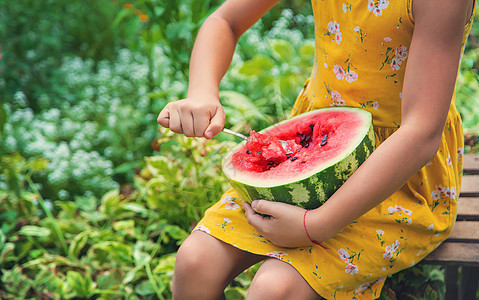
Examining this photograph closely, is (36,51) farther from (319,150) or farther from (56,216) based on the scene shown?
(319,150)

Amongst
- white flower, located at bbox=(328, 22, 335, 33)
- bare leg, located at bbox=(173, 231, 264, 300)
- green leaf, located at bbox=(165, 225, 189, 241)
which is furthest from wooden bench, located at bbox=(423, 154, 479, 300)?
green leaf, located at bbox=(165, 225, 189, 241)

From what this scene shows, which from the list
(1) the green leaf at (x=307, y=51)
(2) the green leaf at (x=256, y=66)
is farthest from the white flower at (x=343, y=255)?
(1) the green leaf at (x=307, y=51)

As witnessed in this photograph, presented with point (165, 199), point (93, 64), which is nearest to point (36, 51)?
point (93, 64)

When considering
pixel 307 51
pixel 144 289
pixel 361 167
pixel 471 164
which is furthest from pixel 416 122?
pixel 307 51

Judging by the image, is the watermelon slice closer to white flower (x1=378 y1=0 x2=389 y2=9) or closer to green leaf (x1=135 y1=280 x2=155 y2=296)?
white flower (x1=378 y1=0 x2=389 y2=9)

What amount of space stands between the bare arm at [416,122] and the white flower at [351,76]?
25 centimetres

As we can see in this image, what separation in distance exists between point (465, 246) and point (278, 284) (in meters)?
0.75

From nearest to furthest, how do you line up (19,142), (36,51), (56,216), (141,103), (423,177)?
(423,177)
(56,216)
(19,142)
(141,103)
(36,51)

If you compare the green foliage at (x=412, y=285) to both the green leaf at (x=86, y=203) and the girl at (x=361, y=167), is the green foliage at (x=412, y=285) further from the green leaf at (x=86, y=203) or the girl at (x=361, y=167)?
the green leaf at (x=86, y=203)

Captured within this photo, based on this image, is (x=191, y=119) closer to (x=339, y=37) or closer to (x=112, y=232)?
(x=339, y=37)

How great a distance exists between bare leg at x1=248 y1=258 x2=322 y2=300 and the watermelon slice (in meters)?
0.18

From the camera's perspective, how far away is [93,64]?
4047 mm

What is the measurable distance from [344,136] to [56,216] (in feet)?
6.22

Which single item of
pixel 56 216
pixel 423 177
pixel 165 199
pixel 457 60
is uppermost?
pixel 457 60
